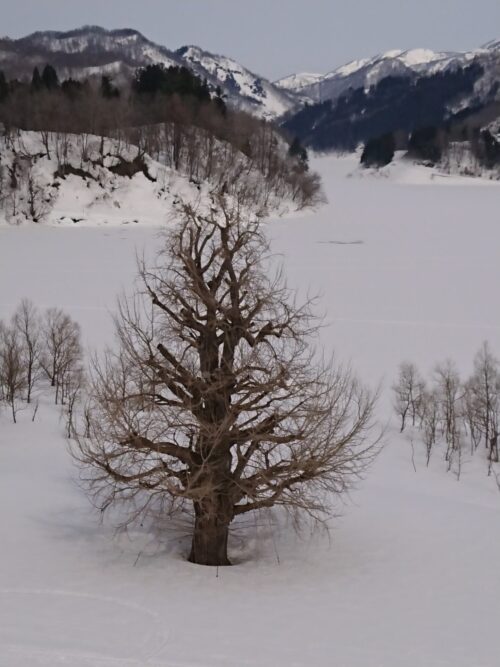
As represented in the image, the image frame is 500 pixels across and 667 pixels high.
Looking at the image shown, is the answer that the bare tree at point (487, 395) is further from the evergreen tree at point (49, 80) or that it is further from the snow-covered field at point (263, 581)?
the evergreen tree at point (49, 80)

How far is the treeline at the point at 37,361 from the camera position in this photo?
3048 cm

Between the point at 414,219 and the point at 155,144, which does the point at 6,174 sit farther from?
the point at 414,219

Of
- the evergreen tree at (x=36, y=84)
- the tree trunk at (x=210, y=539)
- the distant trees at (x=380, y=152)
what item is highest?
the distant trees at (x=380, y=152)

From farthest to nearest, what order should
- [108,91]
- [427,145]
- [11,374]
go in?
[427,145] → [108,91] → [11,374]

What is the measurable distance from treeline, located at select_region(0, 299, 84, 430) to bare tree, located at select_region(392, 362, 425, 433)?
15.4 m

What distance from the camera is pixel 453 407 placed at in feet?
104

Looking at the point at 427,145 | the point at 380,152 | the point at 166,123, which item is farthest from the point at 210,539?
the point at 380,152

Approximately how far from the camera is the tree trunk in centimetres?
1372

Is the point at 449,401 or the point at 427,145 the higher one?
the point at 427,145

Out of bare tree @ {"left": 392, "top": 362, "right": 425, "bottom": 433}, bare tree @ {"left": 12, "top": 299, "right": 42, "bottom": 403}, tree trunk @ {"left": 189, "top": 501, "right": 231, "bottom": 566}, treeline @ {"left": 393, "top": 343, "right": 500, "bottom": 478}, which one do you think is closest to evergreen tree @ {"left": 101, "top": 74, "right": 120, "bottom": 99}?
bare tree @ {"left": 12, "top": 299, "right": 42, "bottom": 403}

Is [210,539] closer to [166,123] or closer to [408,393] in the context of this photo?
[408,393]

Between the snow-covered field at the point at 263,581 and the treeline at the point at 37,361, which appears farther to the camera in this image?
the treeline at the point at 37,361

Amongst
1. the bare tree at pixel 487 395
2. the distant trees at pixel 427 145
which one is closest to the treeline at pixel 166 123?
the bare tree at pixel 487 395

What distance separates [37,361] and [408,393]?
19361 millimetres
